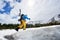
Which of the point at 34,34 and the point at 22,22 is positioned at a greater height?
the point at 22,22

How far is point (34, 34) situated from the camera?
113 inches

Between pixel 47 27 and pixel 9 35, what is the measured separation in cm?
58

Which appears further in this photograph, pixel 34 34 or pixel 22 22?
pixel 22 22

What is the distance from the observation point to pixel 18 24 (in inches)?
122

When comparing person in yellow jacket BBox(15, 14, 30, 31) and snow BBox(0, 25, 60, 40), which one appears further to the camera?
person in yellow jacket BBox(15, 14, 30, 31)

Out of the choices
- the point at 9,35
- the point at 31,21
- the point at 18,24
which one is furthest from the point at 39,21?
the point at 9,35

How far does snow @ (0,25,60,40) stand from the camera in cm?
279

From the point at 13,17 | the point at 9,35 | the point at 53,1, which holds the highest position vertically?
the point at 53,1

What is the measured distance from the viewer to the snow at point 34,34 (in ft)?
9.15

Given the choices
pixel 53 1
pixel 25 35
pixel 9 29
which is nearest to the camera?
pixel 25 35

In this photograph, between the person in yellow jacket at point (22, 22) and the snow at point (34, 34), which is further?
the person in yellow jacket at point (22, 22)

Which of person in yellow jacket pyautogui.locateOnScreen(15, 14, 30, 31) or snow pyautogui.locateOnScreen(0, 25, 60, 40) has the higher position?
person in yellow jacket pyautogui.locateOnScreen(15, 14, 30, 31)

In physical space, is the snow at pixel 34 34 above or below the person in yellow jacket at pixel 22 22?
below

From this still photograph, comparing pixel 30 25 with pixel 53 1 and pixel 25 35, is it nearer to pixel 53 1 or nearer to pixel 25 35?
pixel 25 35
